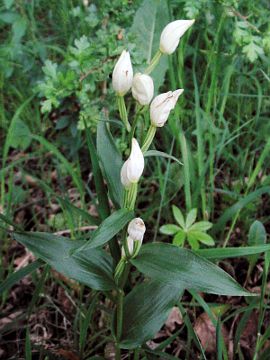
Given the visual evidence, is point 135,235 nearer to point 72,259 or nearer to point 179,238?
point 72,259

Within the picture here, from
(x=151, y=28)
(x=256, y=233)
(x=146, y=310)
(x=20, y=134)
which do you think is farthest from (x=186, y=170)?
(x=20, y=134)

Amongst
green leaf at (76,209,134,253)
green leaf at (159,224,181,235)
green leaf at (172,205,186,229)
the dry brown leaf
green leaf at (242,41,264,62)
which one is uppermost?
green leaf at (242,41,264,62)

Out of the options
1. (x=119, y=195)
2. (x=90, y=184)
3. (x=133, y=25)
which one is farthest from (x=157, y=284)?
(x=133, y=25)

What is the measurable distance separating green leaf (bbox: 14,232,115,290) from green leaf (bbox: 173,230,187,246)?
274 millimetres

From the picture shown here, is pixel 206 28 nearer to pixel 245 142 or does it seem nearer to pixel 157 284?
pixel 245 142

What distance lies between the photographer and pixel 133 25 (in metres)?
1.61

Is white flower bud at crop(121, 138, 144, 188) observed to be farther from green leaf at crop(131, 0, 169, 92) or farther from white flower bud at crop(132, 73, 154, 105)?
green leaf at crop(131, 0, 169, 92)

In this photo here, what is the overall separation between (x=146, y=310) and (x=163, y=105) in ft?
1.69

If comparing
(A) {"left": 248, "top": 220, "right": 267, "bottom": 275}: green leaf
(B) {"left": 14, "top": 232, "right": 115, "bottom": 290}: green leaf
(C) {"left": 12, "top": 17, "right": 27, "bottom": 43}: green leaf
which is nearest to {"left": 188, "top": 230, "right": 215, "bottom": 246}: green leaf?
(A) {"left": 248, "top": 220, "right": 267, "bottom": 275}: green leaf

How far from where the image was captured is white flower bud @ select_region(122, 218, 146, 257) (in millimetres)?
945

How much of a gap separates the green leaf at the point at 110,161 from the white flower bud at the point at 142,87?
182mm

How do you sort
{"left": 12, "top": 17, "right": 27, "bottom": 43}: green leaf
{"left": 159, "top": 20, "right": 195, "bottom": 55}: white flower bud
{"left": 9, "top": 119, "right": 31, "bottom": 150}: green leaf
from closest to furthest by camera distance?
{"left": 159, "top": 20, "right": 195, "bottom": 55}: white flower bud < {"left": 12, "top": 17, "right": 27, "bottom": 43}: green leaf < {"left": 9, "top": 119, "right": 31, "bottom": 150}: green leaf

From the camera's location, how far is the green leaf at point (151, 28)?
157 cm

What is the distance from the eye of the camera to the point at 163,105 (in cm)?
94
